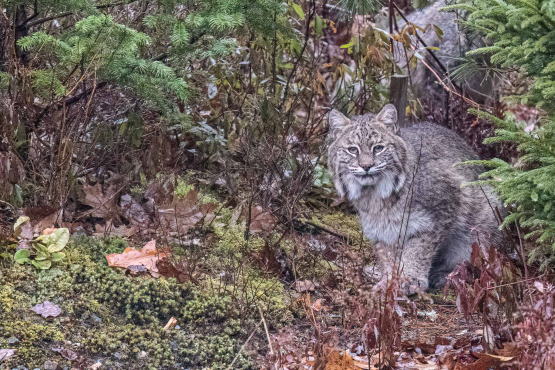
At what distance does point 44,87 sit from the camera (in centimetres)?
392

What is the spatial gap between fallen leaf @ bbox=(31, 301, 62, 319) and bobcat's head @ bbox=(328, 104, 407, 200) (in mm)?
2332

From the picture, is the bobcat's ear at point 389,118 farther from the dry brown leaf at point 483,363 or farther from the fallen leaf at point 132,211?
the dry brown leaf at point 483,363

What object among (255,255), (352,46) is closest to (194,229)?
(255,255)

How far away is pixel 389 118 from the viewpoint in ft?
16.0

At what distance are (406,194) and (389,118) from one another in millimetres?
575

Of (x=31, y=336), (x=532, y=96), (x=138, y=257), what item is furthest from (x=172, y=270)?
(x=532, y=96)

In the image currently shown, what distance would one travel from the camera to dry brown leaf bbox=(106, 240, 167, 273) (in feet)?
12.4

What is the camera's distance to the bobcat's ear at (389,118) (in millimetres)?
4852

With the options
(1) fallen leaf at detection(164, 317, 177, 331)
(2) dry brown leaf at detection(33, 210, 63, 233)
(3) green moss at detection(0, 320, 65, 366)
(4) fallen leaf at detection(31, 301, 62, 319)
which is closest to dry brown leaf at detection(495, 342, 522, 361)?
(1) fallen leaf at detection(164, 317, 177, 331)

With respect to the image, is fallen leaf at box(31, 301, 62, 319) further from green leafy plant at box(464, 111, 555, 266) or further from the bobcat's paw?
green leafy plant at box(464, 111, 555, 266)

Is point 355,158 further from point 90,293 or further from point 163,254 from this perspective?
point 90,293

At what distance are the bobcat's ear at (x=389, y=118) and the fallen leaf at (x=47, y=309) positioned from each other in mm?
2685

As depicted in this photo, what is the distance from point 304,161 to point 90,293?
2013mm

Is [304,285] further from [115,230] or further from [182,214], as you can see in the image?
[115,230]
